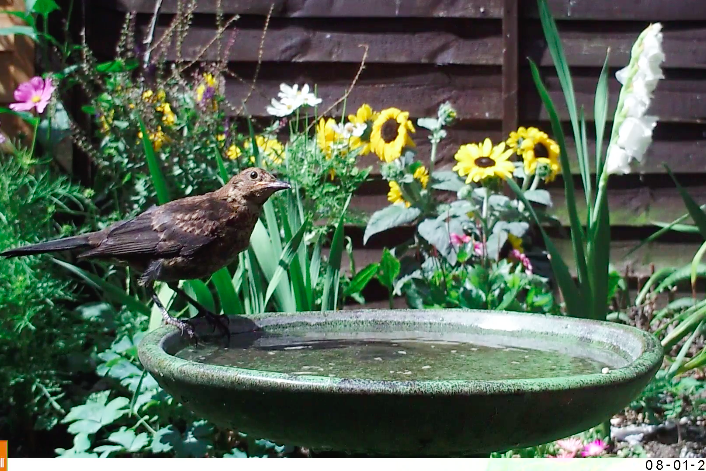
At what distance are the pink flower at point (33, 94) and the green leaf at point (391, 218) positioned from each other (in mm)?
1327

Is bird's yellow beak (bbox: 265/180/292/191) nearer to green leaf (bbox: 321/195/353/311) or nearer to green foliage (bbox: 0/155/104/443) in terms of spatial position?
green leaf (bbox: 321/195/353/311)

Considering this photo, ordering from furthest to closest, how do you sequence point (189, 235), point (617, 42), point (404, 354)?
1. point (617, 42)
2. point (189, 235)
3. point (404, 354)

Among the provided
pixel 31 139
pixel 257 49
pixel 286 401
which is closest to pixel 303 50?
pixel 257 49

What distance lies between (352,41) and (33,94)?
1.49m

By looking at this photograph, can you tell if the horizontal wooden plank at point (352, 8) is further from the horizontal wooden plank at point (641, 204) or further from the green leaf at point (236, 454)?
the green leaf at point (236, 454)

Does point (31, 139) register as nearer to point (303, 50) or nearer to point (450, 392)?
point (303, 50)

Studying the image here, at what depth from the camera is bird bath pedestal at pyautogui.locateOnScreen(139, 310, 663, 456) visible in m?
1.12

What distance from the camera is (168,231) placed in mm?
2123

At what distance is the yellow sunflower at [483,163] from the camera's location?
298cm

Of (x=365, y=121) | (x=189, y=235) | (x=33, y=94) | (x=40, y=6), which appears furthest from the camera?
(x=365, y=121)

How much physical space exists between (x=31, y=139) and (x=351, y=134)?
132cm

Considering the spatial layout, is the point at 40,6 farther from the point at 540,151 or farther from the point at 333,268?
the point at 540,151

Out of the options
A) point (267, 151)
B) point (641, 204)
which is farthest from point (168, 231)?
point (641, 204)

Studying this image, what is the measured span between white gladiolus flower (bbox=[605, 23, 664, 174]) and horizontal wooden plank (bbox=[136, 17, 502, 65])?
1447mm
